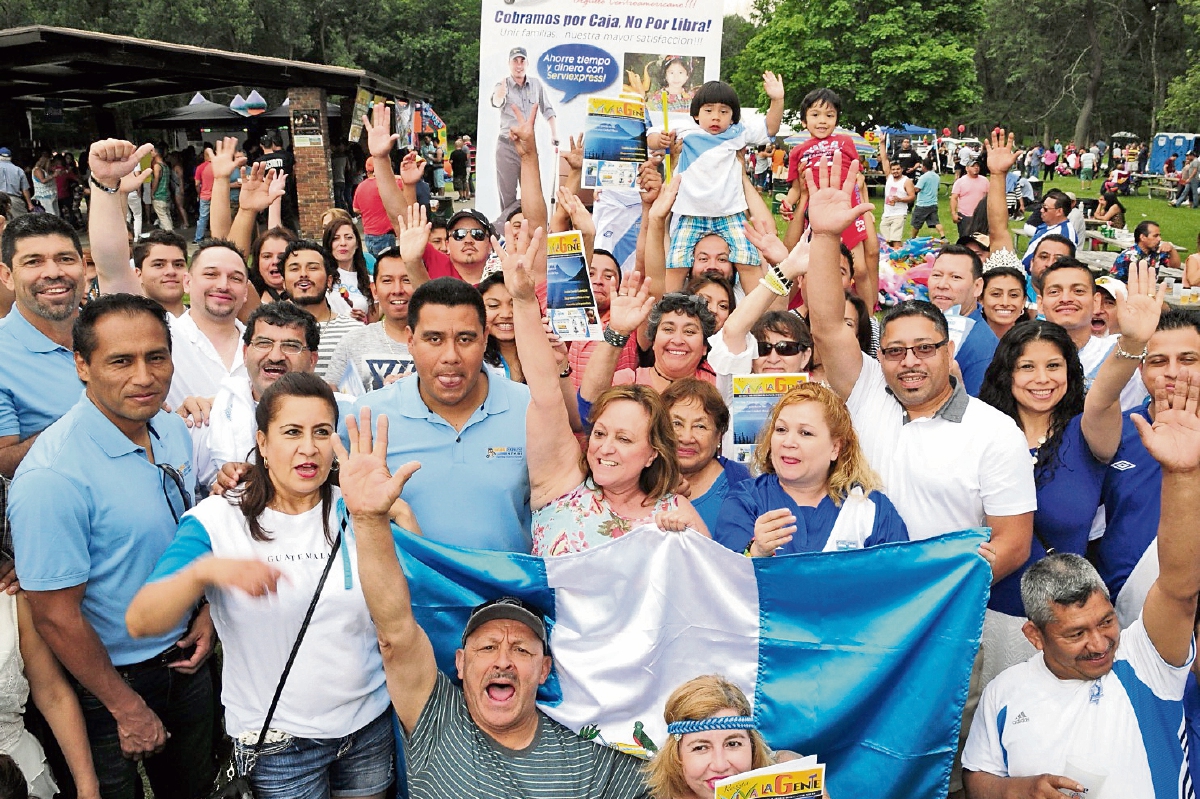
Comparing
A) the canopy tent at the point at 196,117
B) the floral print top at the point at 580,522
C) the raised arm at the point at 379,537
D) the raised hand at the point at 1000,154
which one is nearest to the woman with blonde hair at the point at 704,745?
the floral print top at the point at 580,522

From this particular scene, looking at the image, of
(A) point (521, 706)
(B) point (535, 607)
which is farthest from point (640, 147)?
(A) point (521, 706)

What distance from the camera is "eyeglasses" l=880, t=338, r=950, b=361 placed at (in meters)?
3.67

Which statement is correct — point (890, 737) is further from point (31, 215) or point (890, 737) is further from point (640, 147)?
point (640, 147)

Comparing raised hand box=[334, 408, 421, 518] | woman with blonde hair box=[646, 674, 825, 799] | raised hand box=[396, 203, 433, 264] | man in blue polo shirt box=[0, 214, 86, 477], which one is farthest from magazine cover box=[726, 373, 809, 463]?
man in blue polo shirt box=[0, 214, 86, 477]

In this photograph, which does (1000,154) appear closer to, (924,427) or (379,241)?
(924,427)

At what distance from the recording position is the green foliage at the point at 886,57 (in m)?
38.4

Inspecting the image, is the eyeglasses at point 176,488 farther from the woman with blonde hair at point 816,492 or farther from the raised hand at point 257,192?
the raised hand at point 257,192

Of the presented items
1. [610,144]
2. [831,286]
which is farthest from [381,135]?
[831,286]

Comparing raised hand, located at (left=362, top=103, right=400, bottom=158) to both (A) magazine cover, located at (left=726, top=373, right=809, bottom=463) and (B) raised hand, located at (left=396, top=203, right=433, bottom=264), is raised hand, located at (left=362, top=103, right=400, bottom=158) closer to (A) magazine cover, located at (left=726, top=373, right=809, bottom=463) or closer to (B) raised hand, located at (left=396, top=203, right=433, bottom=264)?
(B) raised hand, located at (left=396, top=203, right=433, bottom=264)

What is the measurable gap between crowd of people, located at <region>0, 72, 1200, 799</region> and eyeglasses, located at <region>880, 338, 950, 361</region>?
1 centimetres

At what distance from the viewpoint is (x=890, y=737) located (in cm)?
334

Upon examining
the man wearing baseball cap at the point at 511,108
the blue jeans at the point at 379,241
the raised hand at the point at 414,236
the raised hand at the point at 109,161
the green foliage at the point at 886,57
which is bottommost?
the raised hand at the point at 414,236

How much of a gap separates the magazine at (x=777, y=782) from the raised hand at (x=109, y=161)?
3.85m

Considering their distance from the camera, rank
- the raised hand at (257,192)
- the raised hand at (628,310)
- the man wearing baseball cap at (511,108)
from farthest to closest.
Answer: the man wearing baseball cap at (511,108) → the raised hand at (257,192) → the raised hand at (628,310)
